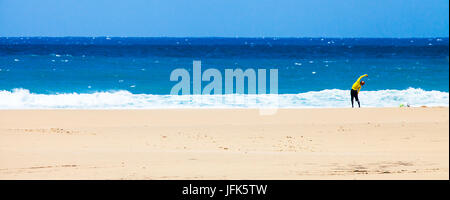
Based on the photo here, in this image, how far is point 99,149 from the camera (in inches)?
437

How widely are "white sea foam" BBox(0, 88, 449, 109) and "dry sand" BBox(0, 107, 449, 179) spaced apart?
387cm

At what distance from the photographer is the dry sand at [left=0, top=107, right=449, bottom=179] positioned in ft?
30.1

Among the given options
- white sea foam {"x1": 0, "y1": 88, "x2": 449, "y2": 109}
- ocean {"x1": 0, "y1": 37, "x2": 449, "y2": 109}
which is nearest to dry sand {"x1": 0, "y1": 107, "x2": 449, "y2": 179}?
white sea foam {"x1": 0, "y1": 88, "x2": 449, "y2": 109}

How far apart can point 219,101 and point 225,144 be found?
1039 cm

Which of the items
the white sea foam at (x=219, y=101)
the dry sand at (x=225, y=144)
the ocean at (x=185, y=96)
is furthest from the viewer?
the ocean at (x=185, y=96)

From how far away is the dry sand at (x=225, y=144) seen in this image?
9.19m

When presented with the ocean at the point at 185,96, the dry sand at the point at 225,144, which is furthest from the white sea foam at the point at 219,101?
the dry sand at the point at 225,144

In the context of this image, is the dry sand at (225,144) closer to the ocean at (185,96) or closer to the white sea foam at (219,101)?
the white sea foam at (219,101)

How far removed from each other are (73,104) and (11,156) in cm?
1147

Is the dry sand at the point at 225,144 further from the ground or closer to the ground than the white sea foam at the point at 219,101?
closer to the ground

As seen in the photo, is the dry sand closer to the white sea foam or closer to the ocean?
the white sea foam

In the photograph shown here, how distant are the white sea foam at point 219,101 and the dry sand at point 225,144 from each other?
3.87 m
